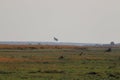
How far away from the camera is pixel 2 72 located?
4066 cm

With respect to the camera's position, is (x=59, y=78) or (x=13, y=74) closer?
(x=59, y=78)

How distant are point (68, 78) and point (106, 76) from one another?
3989 mm

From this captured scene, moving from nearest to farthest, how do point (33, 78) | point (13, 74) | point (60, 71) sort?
point (33, 78)
point (13, 74)
point (60, 71)

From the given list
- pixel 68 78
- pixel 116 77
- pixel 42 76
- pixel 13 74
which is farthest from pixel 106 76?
pixel 13 74

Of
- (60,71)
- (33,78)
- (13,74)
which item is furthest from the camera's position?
(60,71)

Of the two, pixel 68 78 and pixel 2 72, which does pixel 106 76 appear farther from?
pixel 2 72

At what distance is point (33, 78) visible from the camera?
35.5 meters

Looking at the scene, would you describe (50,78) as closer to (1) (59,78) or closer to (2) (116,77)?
(1) (59,78)

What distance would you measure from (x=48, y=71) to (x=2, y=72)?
201 inches

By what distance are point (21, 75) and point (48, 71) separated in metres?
5.07

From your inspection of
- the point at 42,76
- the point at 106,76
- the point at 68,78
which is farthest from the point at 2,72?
the point at 106,76

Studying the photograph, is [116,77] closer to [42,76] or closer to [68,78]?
[68,78]

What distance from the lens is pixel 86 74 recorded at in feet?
128

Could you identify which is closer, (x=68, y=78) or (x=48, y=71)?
(x=68, y=78)
